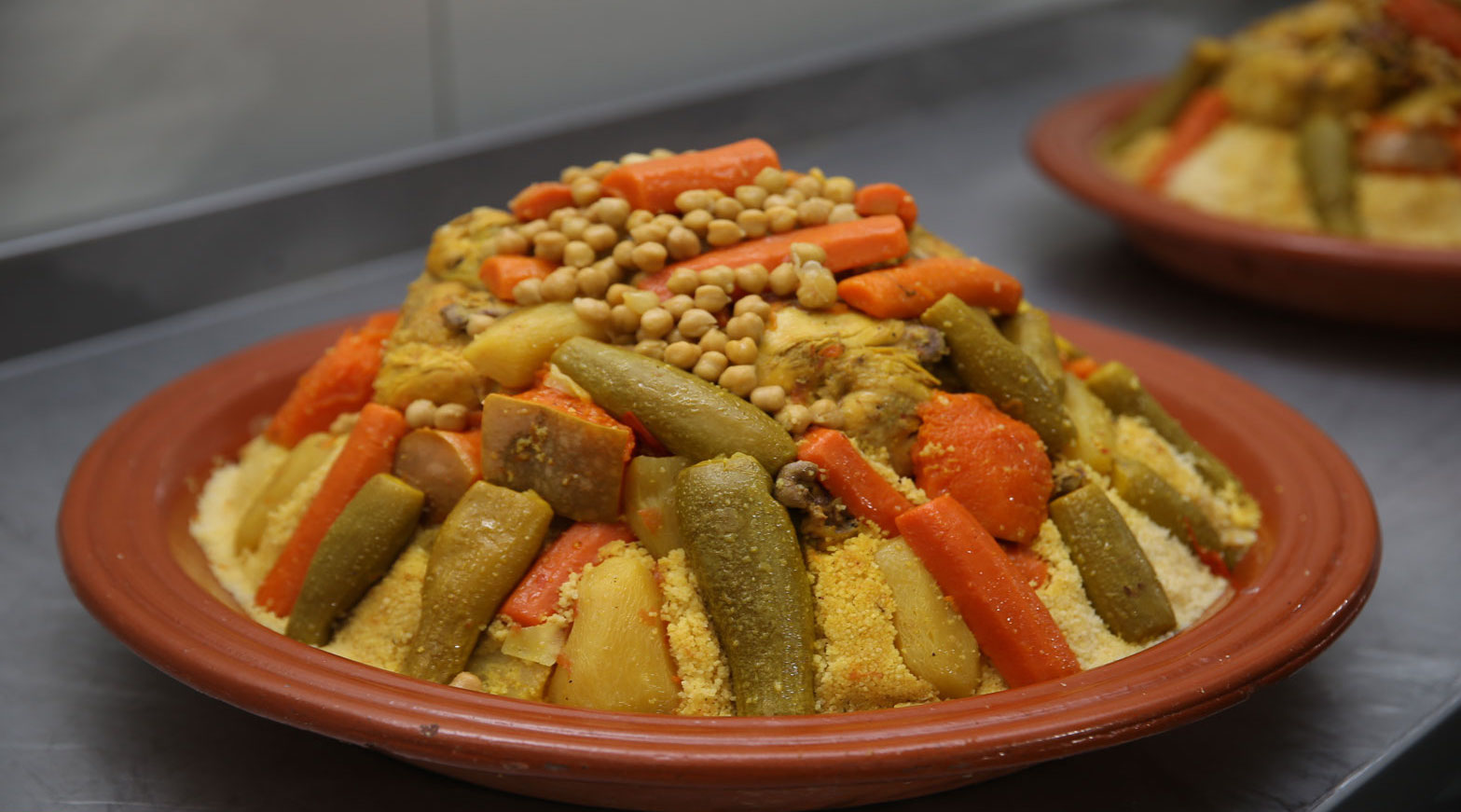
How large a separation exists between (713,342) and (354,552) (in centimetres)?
48

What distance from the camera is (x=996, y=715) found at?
4.34ft

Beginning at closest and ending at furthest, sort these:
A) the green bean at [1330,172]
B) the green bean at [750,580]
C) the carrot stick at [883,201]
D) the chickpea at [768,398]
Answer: the green bean at [750,580] → the chickpea at [768,398] → the carrot stick at [883,201] → the green bean at [1330,172]

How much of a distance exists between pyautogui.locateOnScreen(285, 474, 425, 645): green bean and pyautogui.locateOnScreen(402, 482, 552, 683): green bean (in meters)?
0.08

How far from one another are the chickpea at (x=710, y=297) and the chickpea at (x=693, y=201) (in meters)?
0.15

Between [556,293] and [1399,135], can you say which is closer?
[556,293]

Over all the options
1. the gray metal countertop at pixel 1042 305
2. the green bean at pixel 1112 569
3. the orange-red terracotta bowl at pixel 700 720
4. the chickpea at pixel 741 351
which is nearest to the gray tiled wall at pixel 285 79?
the gray metal countertop at pixel 1042 305

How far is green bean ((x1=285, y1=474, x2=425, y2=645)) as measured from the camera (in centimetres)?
161

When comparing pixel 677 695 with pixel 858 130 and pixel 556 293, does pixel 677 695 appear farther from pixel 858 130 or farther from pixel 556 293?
pixel 858 130

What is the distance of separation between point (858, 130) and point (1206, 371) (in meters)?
2.41

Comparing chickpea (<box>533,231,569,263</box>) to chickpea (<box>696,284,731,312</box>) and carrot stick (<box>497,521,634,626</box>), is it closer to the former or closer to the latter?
chickpea (<box>696,284,731,312</box>)

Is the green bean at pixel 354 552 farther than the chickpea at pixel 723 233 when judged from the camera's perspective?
No

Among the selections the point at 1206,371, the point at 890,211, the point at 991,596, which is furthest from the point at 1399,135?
the point at 991,596

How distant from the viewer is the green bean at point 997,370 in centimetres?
170

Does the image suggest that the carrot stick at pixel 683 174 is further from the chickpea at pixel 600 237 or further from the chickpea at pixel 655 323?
the chickpea at pixel 655 323
